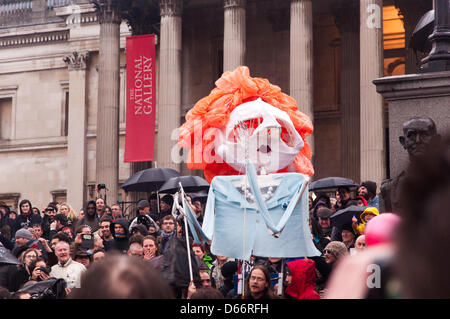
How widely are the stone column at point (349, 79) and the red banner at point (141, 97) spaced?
7748 millimetres

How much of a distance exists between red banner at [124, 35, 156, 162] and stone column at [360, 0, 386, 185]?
8144 mm

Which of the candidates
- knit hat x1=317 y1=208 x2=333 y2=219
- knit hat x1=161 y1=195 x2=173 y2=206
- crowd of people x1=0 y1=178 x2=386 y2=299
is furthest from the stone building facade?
crowd of people x1=0 y1=178 x2=386 y2=299

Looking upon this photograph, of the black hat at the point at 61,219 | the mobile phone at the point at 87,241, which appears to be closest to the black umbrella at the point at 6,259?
the mobile phone at the point at 87,241

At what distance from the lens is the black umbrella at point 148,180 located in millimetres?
19930

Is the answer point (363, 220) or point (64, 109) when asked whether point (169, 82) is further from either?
point (363, 220)

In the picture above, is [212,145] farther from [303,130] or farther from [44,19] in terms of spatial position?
[44,19]

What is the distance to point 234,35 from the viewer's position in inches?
1193

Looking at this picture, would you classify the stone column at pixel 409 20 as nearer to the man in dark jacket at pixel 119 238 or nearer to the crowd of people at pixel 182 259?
the crowd of people at pixel 182 259

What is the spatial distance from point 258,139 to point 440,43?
2997 mm

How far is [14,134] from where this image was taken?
4109 cm

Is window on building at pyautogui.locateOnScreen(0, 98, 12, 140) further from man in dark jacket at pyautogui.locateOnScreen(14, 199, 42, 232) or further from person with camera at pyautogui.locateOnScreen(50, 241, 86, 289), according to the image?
person with camera at pyautogui.locateOnScreen(50, 241, 86, 289)

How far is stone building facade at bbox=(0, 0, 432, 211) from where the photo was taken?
29.0 meters

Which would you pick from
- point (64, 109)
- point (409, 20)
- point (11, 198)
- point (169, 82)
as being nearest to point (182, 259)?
point (169, 82)
